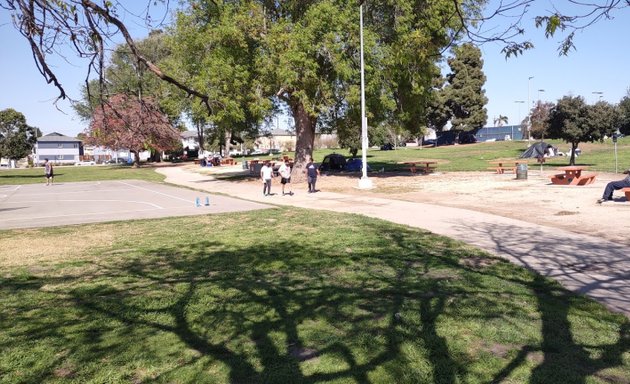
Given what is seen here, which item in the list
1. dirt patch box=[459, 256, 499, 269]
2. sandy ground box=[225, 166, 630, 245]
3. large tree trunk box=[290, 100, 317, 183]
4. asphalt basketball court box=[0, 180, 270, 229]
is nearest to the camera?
dirt patch box=[459, 256, 499, 269]

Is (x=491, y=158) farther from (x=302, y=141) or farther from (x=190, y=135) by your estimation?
(x=190, y=135)

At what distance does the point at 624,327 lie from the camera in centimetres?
527

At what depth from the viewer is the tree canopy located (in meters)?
54.8

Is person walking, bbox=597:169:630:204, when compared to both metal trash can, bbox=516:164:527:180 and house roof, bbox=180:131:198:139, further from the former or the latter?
house roof, bbox=180:131:198:139

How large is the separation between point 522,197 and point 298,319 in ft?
50.4

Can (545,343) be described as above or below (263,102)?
below

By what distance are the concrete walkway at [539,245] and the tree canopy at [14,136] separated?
49792mm

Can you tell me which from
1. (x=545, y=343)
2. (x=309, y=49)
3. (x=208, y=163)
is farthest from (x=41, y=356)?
(x=208, y=163)

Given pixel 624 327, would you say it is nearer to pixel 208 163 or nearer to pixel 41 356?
pixel 41 356

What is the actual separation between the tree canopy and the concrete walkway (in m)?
49.8

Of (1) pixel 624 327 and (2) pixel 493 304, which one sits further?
(2) pixel 493 304

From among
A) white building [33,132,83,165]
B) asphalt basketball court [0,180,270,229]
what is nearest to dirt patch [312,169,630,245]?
asphalt basketball court [0,180,270,229]

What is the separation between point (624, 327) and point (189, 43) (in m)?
26.7

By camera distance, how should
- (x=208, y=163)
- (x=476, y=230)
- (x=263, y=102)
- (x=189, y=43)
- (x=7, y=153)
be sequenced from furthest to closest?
(x=208, y=163)
(x=7, y=153)
(x=189, y=43)
(x=263, y=102)
(x=476, y=230)
